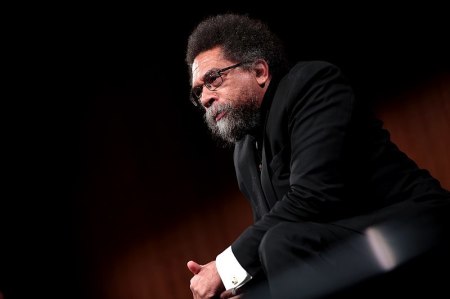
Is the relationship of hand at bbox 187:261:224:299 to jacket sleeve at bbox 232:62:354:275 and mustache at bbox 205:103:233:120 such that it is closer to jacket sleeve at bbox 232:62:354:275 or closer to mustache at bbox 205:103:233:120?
jacket sleeve at bbox 232:62:354:275

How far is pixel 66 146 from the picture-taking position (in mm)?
2176

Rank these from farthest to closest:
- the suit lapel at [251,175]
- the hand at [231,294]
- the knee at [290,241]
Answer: the suit lapel at [251,175] < the hand at [231,294] < the knee at [290,241]

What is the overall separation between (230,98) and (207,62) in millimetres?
148

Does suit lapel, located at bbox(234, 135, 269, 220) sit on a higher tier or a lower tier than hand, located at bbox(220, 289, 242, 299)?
higher

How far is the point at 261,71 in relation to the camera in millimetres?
1364

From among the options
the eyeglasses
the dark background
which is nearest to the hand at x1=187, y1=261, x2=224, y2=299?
the eyeglasses

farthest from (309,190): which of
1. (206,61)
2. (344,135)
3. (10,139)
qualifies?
(10,139)

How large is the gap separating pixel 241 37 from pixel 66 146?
120 cm

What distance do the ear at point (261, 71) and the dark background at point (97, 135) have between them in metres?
0.65

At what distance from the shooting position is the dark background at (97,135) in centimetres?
205

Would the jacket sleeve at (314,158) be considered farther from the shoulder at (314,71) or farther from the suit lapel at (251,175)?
the suit lapel at (251,175)

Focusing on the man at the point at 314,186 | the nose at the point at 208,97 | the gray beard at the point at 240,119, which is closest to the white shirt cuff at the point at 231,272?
the man at the point at 314,186

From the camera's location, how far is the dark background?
205 centimetres

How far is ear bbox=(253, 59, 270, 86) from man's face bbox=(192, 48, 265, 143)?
0.05 ft
